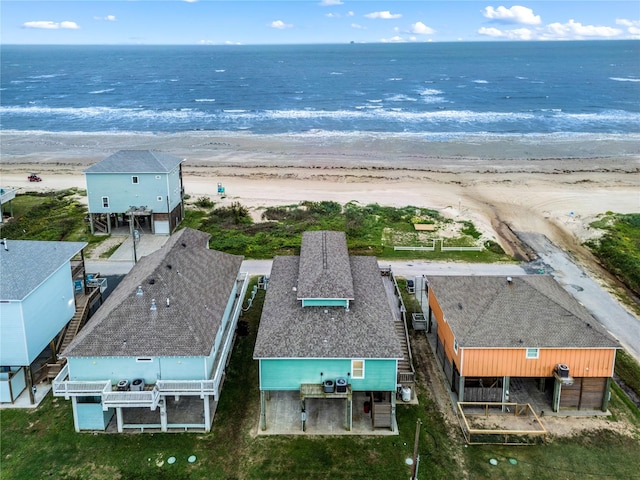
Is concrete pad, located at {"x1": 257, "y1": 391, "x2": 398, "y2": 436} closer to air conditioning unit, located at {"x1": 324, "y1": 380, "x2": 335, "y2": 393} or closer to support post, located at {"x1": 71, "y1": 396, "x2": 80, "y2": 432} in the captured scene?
air conditioning unit, located at {"x1": 324, "y1": 380, "x2": 335, "y2": 393}

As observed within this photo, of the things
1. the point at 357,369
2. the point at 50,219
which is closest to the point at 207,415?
the point at 357,369

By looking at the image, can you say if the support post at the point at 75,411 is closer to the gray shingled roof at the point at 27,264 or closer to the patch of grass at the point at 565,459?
the gray shingled roof at the point at 27,264

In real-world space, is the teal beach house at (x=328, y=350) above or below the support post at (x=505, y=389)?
above

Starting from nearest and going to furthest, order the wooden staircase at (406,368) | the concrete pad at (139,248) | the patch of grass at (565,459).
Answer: the patch of grass at (565,459)
the wooden staircase at (406,368)
the concrete pad at (139,248)

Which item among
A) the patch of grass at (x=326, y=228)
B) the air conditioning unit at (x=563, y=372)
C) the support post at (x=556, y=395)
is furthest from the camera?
the patch of grass at (x=326, y=228)

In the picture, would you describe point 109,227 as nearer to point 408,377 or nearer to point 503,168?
point 408,377

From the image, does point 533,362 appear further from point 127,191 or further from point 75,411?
point 127,191

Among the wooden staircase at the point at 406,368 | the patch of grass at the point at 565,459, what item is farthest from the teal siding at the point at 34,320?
the patch of grass at the point at 565,459
